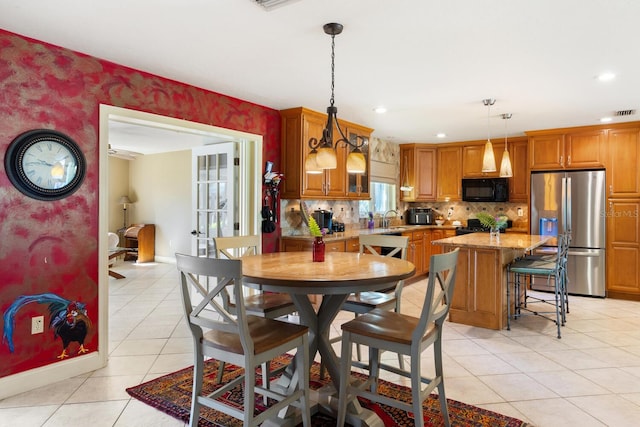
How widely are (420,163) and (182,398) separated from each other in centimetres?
564

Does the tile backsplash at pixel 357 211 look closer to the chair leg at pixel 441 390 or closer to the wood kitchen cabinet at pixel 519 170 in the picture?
the wood kitchen cabinet at pixel 519 170

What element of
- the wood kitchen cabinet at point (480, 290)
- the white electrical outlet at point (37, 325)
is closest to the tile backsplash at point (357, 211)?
the wood kitchen cabinet at point (480, 290)

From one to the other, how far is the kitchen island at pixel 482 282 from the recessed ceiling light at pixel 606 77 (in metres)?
1.58

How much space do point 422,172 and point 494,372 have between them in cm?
455

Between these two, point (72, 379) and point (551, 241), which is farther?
point (551, 241)

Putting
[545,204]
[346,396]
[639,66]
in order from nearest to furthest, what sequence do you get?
[346,396] < [639,66] < [545,204]

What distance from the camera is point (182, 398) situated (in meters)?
2.54

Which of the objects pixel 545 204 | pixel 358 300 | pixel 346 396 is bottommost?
pixel 346 396

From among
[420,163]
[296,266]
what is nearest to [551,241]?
[420,163]

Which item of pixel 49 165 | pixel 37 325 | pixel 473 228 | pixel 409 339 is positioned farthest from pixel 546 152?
pixel 37 325

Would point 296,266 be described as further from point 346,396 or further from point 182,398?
point 182,398

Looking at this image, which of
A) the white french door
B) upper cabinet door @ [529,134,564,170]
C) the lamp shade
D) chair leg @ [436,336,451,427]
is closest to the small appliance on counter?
upper cabinet door @ [529,134,564,170]

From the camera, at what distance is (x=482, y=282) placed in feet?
13.3

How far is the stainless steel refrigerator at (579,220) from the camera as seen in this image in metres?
5.37
